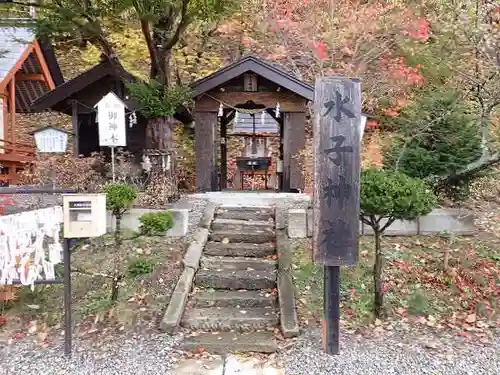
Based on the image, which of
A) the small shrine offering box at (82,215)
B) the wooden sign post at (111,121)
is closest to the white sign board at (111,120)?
the wooden sign post at (111,121)

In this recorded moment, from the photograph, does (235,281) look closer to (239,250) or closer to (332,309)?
(239,250)

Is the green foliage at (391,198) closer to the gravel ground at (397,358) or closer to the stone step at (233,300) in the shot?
the gravel ground at (397,358)

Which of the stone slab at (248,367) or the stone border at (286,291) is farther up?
the stone border at (286,291)

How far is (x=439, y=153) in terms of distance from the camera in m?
7.39

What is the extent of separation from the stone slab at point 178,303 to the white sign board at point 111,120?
3665 millimetres

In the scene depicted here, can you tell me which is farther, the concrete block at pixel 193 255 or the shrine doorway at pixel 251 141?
the shrine doorway at pixel 251 141

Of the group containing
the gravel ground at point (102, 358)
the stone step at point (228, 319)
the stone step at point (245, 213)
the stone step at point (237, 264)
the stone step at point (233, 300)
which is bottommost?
the gravel ground at point (102, 358)

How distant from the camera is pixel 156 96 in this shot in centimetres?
898

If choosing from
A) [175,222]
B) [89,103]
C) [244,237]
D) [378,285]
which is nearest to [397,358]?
[378,285]

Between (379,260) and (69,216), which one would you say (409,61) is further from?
(69,216)

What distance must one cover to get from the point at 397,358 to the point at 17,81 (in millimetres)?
15937

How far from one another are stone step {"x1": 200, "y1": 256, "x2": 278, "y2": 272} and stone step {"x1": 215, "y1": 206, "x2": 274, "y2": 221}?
154 cm

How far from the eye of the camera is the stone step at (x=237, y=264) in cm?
629

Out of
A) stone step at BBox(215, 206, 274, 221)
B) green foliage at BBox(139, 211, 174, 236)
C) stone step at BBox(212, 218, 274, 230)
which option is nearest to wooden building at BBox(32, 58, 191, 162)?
stone step at BBox(215, 206, 274, 221)
